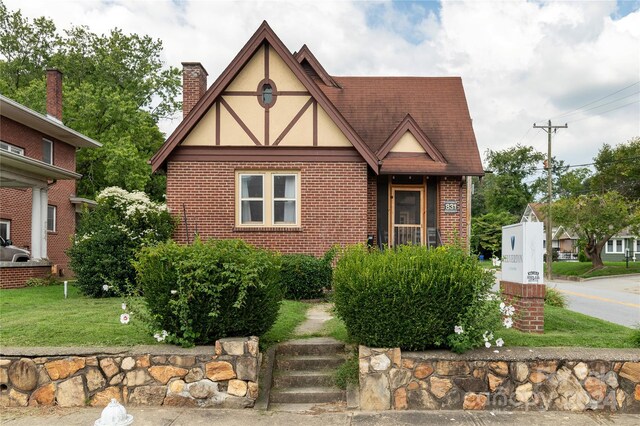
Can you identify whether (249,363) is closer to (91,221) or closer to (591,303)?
(91,221)

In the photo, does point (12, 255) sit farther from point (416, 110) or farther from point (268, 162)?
point (416, 110)

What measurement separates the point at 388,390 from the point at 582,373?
2262 mm

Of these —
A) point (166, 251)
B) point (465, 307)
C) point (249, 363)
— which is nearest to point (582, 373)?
point (465, 307)

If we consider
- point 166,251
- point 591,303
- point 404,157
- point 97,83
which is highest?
point 97,83

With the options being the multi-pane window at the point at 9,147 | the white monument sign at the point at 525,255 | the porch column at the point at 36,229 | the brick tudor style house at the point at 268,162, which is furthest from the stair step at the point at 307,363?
the multi-pane window at the point at 9,147

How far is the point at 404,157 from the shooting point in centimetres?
1552

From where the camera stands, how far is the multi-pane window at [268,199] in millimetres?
14430

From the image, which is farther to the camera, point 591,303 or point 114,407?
point 591,303

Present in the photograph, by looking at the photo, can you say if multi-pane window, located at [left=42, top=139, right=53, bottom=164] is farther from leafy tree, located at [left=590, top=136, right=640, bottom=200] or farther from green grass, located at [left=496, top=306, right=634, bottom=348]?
leafy tree, located at [left=590, top=136, right=640, bottom=200]

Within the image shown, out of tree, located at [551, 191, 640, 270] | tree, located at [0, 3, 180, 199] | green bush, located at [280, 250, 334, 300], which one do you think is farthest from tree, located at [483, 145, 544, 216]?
green bush, located at [280, 250, 334, 300]

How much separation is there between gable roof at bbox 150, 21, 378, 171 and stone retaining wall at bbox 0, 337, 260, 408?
8.35 m

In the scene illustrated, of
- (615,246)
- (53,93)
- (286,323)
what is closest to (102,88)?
(53,93)

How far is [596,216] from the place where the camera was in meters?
35.8

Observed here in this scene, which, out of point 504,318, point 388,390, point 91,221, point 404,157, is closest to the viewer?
point 388,390
